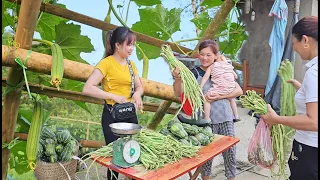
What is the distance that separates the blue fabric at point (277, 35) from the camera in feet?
11.4

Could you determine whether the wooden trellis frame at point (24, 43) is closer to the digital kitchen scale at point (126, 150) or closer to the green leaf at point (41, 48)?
the green leaf at point (41, 48)

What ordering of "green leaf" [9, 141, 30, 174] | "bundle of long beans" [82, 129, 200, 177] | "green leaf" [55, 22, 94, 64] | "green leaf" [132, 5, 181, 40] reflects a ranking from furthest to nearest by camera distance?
"green leaf" [132, 5, 181, 40] → "green leaf" [9, 141, 30, 174] → "green leaf" [55, 22, 94, 64] → "bundle of long beans" [82, 129, 200, 177]

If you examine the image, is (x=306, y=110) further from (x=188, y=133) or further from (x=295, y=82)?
(x=188, y=133)

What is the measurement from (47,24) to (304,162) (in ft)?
7.90

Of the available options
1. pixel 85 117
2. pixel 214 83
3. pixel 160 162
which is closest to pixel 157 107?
pixel 214 83

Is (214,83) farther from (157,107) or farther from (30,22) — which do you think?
(30,22)

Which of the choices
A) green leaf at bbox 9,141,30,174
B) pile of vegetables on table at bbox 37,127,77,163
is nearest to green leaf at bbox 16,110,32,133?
green leaf at bbox 9,141,30,174

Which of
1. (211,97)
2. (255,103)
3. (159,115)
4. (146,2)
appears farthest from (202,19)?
(255,103)

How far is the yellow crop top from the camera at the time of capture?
6.74ft

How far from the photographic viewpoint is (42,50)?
2174mm

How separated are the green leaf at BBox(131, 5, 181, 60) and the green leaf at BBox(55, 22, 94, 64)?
84cm

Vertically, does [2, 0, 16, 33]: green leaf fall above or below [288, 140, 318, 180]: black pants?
above

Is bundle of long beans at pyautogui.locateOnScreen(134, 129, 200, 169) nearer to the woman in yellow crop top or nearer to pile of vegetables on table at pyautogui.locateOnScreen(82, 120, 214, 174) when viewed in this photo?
pile of vegetables on table at pyautogui.locateOnScreen(82, 120, 214, 174)

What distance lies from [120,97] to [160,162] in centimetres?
49
